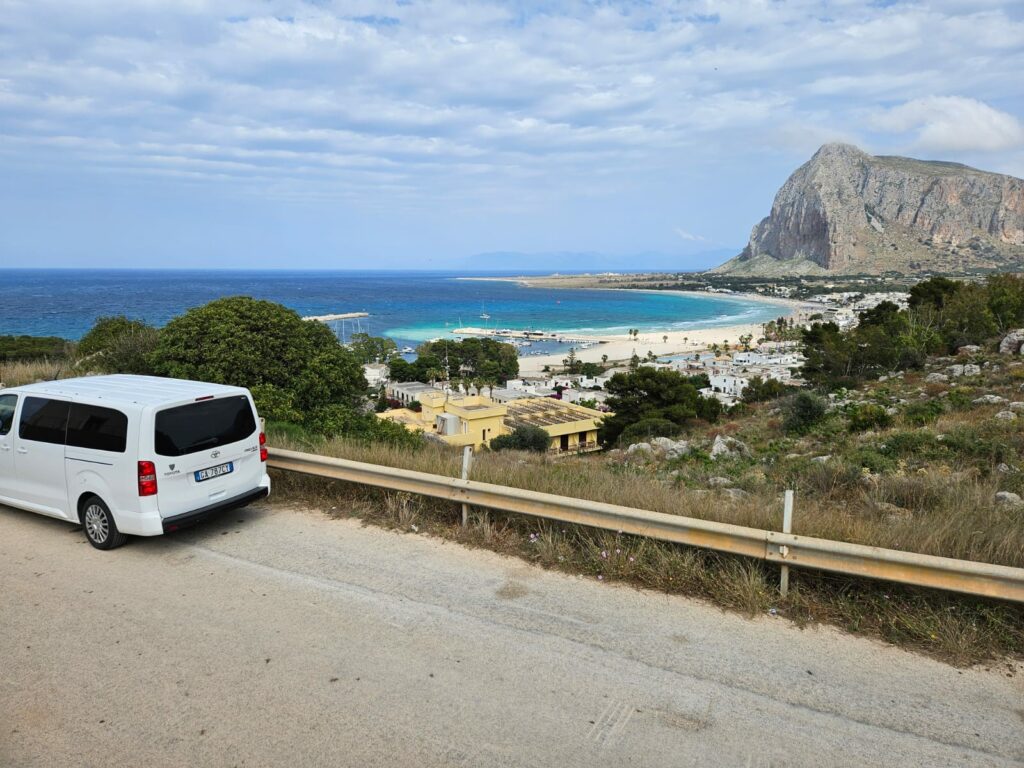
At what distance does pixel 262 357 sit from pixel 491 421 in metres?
20.8

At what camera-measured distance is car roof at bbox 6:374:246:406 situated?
5762 millimetres

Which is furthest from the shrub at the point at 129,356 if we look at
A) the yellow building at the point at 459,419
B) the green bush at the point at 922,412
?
the green bush at the point at 922,412

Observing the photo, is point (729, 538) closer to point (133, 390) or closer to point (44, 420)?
point (133, 390)

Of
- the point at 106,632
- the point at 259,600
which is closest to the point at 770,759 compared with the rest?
the point at 259,600

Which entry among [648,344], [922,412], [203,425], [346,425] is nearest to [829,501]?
[203,425]

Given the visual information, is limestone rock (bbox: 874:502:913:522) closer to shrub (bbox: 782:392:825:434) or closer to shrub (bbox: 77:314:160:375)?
shrub (bbox: 77:314:160:375)

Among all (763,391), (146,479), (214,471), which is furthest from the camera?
(763,391)

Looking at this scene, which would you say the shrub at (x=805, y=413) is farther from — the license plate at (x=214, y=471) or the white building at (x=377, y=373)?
the white building at (x=377, y=373)

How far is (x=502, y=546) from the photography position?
563 centimetres

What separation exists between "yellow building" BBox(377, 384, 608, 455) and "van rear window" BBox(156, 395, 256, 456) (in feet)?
83.5

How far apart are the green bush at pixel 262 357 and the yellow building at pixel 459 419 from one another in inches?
604

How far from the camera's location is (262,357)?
15266mm

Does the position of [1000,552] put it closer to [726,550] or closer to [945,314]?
[726,550]

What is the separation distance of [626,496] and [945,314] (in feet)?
151
